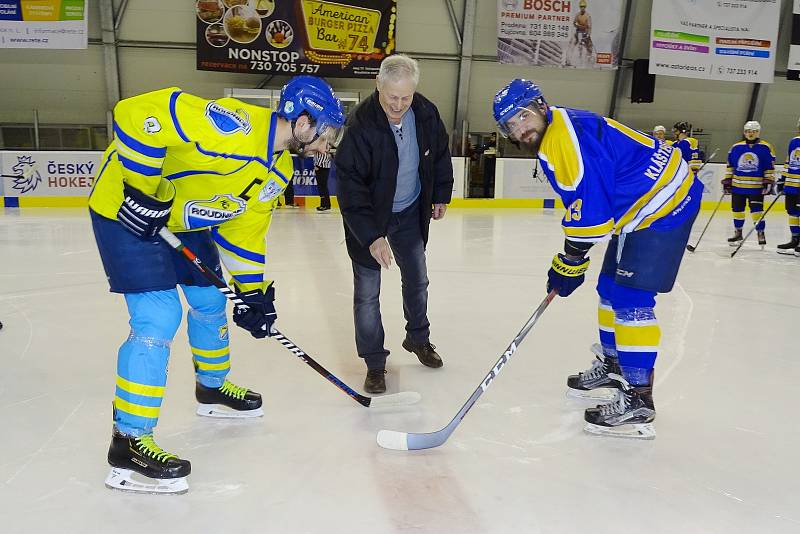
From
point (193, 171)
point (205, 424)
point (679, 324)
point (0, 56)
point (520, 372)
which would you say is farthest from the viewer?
point (0, 56)

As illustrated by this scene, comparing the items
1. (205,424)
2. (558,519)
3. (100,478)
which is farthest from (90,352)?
(558,519)

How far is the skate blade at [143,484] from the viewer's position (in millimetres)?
1829

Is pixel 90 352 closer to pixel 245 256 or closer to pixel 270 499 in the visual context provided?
pixel 245 256

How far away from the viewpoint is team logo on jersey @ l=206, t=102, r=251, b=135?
176cm

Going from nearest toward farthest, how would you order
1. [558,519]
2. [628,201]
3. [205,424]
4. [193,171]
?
[558,519], [193,171], [628,201], [205,424]

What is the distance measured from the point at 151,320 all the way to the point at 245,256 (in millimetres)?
427

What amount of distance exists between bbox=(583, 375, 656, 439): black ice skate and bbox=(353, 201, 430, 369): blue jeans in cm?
86

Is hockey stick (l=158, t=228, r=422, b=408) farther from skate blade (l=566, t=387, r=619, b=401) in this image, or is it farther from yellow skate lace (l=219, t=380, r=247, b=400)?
skate blade (l=566, t=387, r=619, b=401)

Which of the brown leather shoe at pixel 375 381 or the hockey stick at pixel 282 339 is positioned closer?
the hockey stick at pixel 282 339

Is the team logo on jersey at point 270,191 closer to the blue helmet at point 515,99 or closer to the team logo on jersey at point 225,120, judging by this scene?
the team logo on jersey at point 225,120

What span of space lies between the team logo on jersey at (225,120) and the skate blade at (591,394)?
159cm

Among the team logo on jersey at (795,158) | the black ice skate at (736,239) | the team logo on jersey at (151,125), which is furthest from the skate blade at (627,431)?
the team logo on jersey at (795,158)

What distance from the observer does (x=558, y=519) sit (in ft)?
5.71

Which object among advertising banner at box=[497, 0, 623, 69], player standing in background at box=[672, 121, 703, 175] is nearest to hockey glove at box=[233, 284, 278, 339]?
player standing in background at box=[672, 121, 703, 175]
